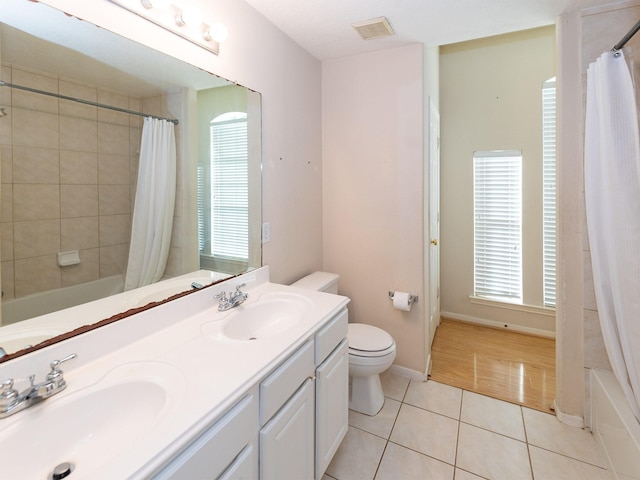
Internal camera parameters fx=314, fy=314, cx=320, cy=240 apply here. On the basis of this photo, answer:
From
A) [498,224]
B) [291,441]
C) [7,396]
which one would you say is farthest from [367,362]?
[498,224]

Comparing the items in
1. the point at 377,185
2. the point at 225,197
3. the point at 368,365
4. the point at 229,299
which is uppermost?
the point at 377,185

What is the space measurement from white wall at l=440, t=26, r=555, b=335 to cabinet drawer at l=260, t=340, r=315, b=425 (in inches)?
98.0

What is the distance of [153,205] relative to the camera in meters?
1.26

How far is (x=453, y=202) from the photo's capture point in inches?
127

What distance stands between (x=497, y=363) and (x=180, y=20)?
3.02 meters

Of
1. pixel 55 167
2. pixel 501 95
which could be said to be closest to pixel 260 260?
pixel 55 167

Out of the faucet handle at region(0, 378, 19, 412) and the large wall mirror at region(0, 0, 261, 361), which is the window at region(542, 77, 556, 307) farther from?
the faucet handle at region(0, 378, 19, 412)

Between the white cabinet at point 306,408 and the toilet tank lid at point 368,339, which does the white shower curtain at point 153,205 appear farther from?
the toilet tank lid at point 368,339

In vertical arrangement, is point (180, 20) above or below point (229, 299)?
above

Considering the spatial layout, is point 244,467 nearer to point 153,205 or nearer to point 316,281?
point 153,205

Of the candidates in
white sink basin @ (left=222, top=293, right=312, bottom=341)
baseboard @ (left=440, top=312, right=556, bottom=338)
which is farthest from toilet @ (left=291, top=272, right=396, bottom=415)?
baseboard @ (left=440, top=312, right=556, bottom=338)

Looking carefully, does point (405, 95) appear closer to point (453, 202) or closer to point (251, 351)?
point (453, 202)

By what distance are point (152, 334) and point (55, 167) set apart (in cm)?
65

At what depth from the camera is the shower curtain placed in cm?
139
